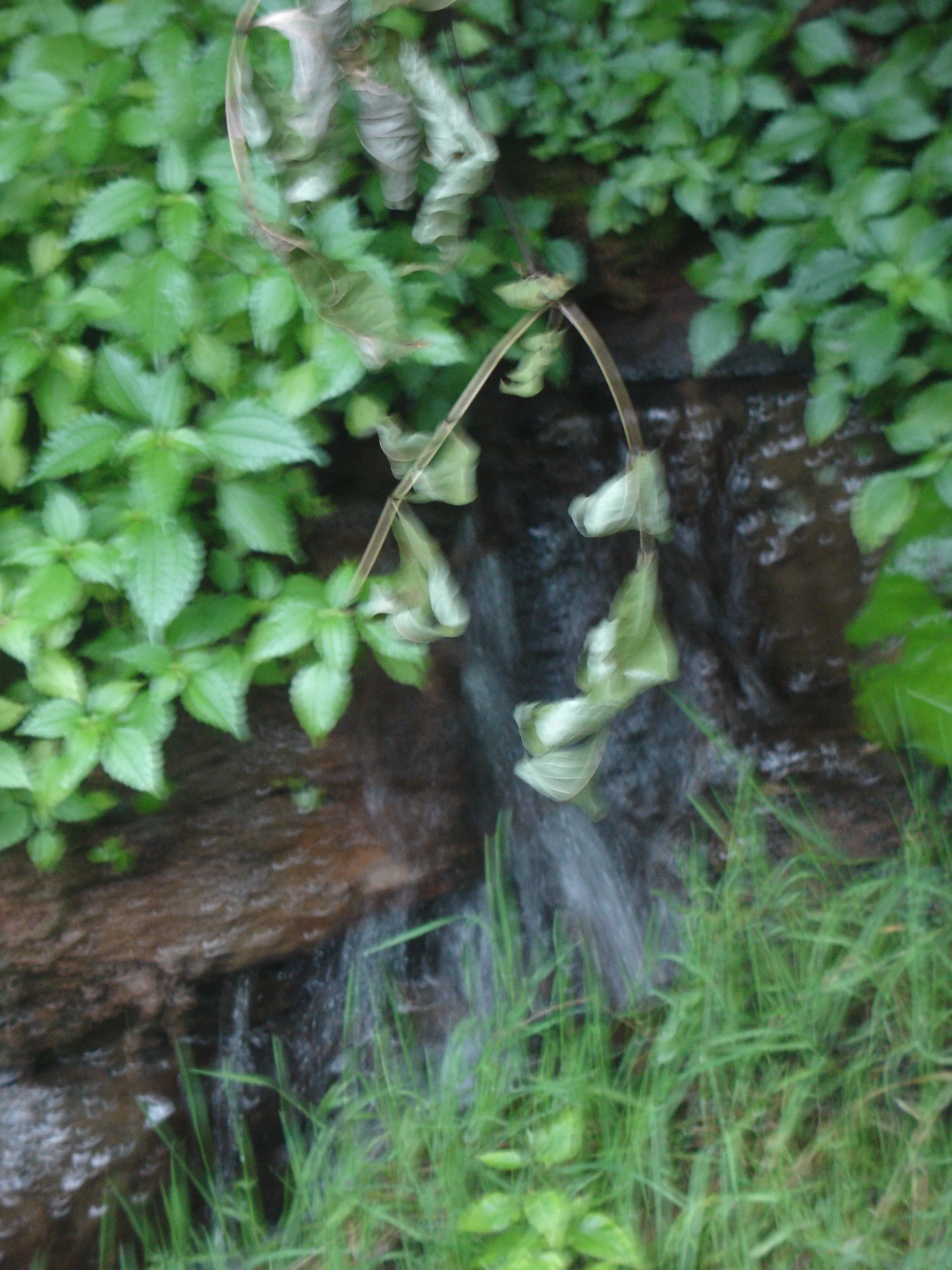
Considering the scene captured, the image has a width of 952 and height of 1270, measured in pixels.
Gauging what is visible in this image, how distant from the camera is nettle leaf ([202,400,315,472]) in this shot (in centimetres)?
130

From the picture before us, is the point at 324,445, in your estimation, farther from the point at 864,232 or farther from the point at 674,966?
the point at 674,966

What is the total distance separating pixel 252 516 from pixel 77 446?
256mm

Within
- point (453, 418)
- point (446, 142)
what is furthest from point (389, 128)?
point (453, 418)

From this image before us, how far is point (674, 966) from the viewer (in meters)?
1.63

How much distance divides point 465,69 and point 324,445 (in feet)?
2.35

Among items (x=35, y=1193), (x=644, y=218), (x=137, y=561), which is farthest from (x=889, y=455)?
(x=35, y=1193)

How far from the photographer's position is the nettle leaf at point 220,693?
54.0 inches

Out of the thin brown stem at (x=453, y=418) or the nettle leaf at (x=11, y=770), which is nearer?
the thin brown stem at (x=453, y=418)

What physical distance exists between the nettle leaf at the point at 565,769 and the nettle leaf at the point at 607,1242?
2.24ft

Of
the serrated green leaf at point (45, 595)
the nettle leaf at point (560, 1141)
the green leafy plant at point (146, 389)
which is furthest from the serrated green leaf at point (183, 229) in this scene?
→ the nettle leaf at point (560, 1141)

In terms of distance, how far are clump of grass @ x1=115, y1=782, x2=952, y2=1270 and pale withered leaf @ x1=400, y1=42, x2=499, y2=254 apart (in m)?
1.16

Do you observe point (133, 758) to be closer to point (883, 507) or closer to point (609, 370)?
point (609, 370)

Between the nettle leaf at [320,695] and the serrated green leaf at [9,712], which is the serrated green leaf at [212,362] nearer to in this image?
the nettle leaf at [320,695]

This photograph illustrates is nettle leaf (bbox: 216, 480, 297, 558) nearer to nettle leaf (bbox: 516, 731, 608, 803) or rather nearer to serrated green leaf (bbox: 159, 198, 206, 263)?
serrated green leaf (bbox: 159, 198, 206, 263)
